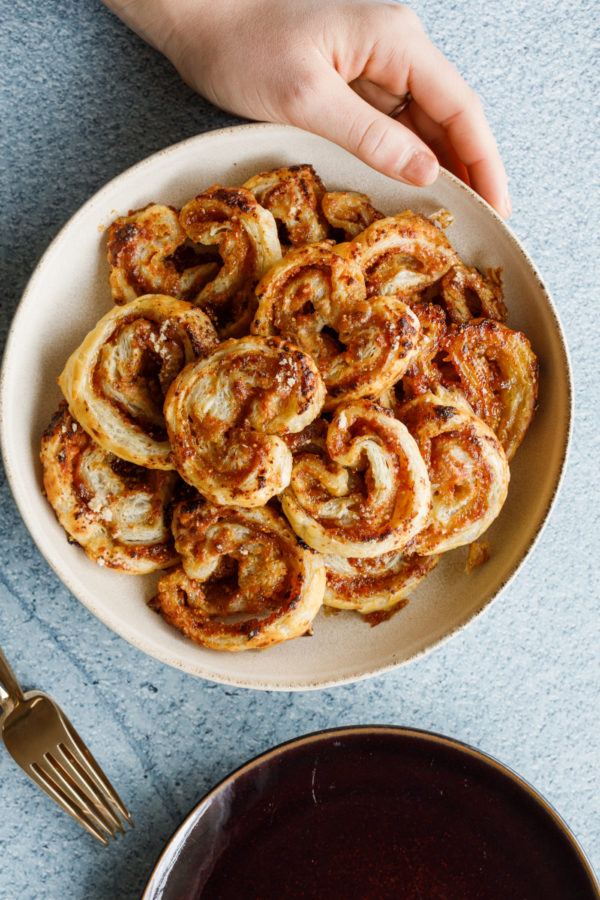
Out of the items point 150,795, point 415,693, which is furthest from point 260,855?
point 415,693

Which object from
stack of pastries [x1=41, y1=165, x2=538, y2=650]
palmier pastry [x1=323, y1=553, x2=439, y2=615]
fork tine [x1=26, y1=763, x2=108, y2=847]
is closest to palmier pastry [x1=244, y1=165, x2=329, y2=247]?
stack of pastries [x1=41, y1=165, x2=538, y2=650]

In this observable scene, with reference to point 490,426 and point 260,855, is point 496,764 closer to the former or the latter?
point 260,855

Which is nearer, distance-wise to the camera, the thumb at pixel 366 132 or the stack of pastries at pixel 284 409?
the stack of pastries at pixel 284 409

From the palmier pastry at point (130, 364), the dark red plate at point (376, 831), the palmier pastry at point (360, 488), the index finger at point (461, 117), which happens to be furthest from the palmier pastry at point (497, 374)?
the dark red plate at point (376, 831)

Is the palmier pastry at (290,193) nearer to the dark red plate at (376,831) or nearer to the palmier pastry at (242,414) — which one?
the palmier pastry at (242,414)

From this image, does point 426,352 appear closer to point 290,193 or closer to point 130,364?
point 290,193

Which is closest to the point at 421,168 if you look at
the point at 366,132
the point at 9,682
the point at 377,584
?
the point at 366,132

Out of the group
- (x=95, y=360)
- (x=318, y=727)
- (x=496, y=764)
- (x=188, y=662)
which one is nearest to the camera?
(x=95, y=360)
